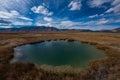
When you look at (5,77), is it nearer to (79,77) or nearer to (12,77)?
(12,77)

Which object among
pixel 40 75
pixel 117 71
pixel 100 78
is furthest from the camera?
pixel 117 71

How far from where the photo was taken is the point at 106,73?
51.6 feet

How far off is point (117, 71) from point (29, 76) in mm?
10470

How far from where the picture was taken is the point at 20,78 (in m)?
14.2

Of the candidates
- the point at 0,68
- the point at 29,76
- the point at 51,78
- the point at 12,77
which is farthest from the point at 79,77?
the point at 0,68

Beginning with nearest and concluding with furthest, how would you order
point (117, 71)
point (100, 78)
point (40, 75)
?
point (100, 78) < point (40, 75) < point (117, 71)

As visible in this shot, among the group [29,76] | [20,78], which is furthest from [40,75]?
[20,78]

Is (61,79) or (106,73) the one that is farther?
(106,73)

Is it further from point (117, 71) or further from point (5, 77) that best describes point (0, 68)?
point (117, 71)

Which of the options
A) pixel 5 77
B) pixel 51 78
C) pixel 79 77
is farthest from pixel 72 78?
pixel 5 77

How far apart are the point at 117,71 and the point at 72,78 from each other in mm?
5960

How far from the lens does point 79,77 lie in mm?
14883

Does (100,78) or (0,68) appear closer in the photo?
(100,78)

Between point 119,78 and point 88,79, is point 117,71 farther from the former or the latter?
point 88,79
